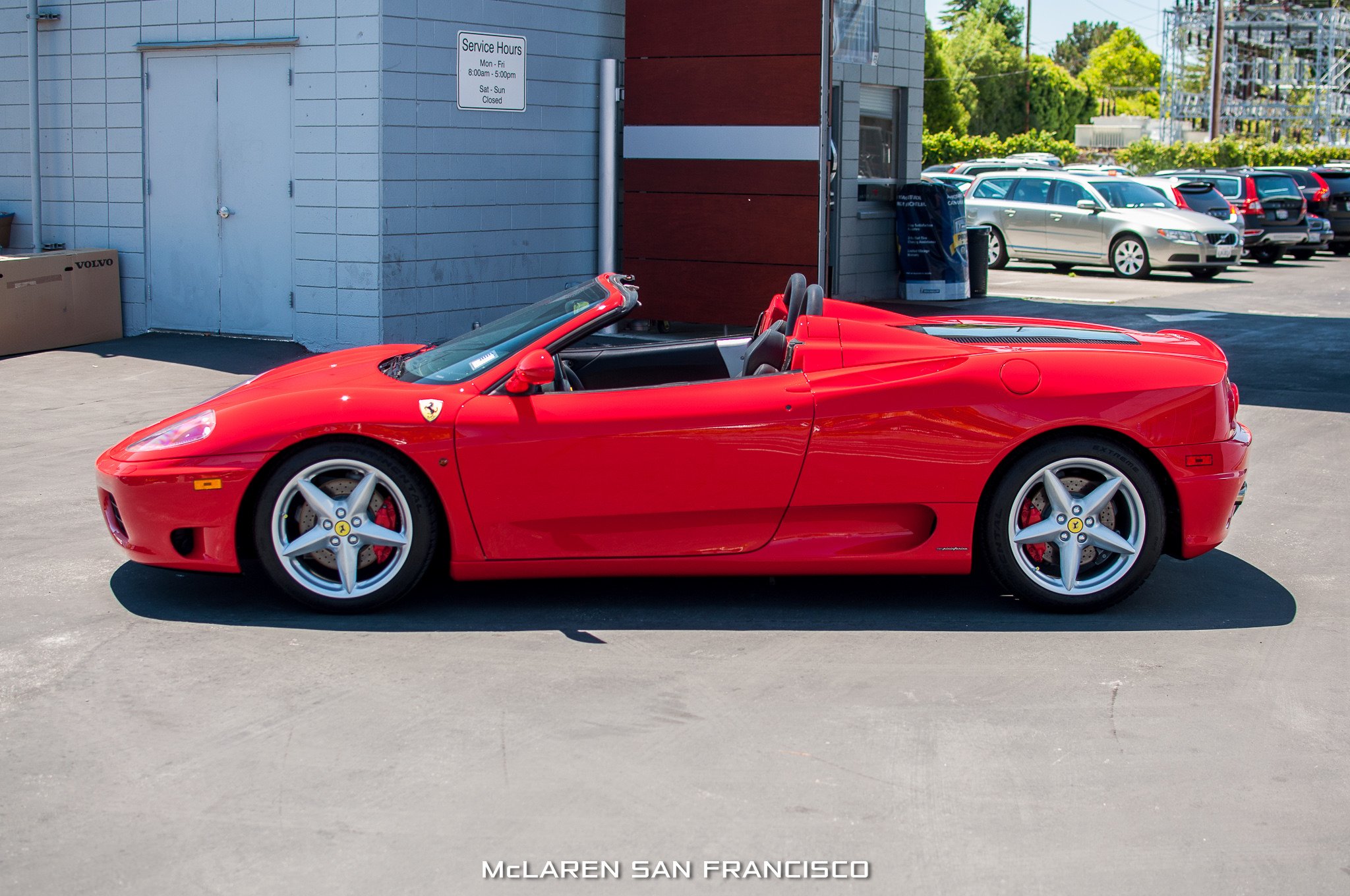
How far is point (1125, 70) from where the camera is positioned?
142 m

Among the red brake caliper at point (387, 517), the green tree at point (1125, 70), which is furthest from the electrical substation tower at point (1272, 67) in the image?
the red brake caliper at point (387, 517)

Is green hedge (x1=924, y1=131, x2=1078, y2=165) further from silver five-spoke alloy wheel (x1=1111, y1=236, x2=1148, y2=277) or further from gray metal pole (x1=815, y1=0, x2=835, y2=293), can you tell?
gray metal pole (x1=815, y1=0, x2=835, y2=293)

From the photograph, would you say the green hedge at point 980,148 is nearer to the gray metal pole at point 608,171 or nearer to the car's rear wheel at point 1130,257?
the car's rear wheel at point 1130,257

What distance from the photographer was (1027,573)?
502cm

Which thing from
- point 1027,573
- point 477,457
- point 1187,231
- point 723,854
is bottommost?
point 723,854

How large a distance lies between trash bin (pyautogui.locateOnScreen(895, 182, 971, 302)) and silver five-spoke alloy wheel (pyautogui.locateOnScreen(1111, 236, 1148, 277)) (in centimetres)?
→ 606

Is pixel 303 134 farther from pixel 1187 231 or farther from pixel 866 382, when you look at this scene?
pixel 1187 231

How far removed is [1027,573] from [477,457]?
6.60 feet

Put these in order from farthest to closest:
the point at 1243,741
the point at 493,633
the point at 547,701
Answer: the point at 493,633, the point at 547,701, the point at 1243,741

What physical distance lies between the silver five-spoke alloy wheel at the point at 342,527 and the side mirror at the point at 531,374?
55 centimetres

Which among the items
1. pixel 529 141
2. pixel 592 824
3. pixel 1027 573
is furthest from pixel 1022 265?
pixel 592 824

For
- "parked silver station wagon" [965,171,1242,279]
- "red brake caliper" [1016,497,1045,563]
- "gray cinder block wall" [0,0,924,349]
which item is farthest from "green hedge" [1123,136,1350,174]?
"red brake caliper" [1016,497,1045,563]

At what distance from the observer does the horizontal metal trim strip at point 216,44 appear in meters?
11.4

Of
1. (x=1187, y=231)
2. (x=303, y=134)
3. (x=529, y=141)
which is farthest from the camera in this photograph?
(x=1187, y=231)
